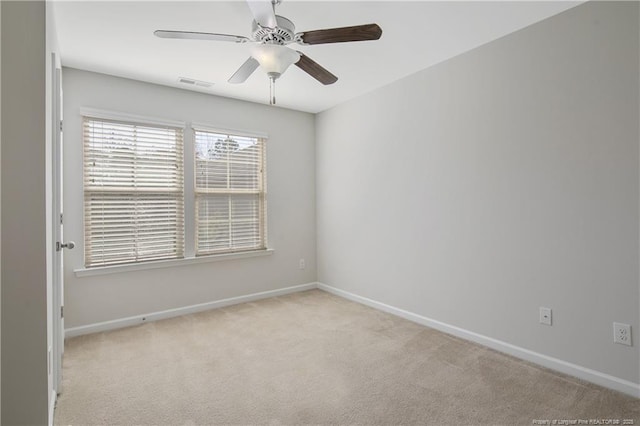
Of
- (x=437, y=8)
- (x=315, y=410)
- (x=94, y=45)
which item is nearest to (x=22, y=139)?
(x=94, y=45)

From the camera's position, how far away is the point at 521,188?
2.60m

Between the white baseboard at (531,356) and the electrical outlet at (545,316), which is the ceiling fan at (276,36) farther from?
the white baseboard at (531,356)

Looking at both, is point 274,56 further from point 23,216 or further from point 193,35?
point 23,216

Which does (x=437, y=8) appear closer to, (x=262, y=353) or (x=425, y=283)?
(x=425, y=283)

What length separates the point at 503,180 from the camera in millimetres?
2711

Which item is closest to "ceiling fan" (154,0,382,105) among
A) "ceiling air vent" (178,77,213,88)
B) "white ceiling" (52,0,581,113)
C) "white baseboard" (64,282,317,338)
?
"white ceiling" (52,0,581,113)

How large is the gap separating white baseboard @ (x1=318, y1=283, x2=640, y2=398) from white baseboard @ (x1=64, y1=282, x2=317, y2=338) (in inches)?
50.3

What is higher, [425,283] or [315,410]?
[425,283]

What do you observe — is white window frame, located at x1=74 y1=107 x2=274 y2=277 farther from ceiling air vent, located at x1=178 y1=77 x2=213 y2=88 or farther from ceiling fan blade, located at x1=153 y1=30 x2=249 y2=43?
ceiling fan blade, located at x1=153 y1=30 x2=249 y2=43

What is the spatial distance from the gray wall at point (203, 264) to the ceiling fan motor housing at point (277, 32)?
2021 mm

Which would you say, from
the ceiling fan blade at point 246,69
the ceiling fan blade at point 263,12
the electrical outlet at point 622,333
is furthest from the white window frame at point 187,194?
the electrical outlet at point 622,333

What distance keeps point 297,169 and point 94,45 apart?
8.24 ft

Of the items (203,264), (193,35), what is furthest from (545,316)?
(203,264)

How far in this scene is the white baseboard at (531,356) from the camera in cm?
214
